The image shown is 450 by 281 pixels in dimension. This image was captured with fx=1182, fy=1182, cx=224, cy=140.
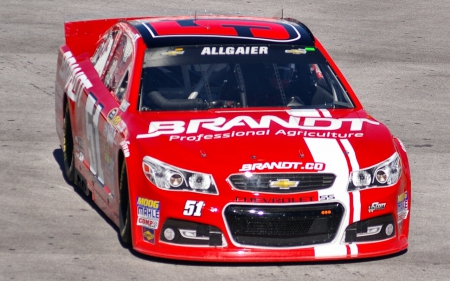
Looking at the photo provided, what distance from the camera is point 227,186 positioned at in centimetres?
755

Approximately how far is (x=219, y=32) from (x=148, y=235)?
219 cm

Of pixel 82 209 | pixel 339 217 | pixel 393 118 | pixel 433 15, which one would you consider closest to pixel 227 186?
pixel 339 217

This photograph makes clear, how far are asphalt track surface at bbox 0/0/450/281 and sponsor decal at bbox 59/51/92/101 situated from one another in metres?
0.82

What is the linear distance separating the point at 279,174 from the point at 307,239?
461 mm

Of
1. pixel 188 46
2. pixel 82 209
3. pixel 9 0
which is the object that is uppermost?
pixel 188 46

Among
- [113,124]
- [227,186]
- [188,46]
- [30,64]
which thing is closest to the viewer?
[227,186]

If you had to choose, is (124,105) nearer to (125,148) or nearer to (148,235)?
(125,148)

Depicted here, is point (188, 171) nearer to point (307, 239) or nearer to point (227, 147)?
point (227, 147)

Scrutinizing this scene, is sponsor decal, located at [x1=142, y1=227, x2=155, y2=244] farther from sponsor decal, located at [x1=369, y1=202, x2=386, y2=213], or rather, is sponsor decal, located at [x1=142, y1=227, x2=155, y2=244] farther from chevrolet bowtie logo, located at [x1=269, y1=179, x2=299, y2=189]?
sponsor decal, located at [x1=369, y1=202, x2=386, y2=213]

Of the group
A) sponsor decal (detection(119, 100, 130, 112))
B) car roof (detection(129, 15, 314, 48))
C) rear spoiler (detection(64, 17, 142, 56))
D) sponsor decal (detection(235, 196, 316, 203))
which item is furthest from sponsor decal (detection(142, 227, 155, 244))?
rear spoiler (detection(64, 17, 142, 56))

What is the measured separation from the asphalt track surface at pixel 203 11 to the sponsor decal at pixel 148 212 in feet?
0.92

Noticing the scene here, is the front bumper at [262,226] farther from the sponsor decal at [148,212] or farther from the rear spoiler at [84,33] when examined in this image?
the rear spoiler at [84,33]

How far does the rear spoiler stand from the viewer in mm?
11234

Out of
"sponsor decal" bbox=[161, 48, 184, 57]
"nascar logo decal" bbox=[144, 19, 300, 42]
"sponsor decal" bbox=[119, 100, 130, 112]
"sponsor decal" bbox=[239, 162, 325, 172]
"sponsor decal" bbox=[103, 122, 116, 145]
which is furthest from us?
"nascar logo decal" bbox=[144, 19, 300, 42]
